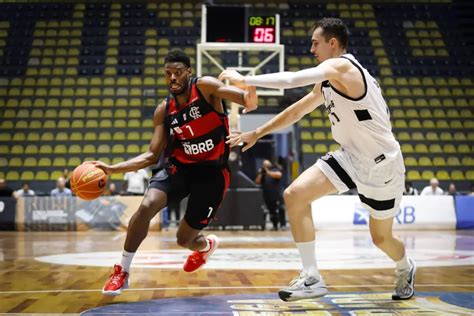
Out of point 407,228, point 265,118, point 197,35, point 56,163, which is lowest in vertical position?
point 407,228

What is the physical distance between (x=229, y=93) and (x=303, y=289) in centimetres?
147

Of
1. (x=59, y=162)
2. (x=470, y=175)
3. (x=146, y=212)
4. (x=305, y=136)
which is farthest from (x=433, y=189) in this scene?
(x=146, y=212)

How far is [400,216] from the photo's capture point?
1356 cm

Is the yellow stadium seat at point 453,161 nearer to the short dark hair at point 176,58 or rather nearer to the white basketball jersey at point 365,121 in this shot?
the white basketball jersey at point 365,121

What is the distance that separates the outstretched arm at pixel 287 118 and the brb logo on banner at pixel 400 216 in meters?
9.54

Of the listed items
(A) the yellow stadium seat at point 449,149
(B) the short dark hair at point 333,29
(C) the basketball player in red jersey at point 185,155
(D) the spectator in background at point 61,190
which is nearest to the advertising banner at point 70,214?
(D) the spectator in background at point 61,190

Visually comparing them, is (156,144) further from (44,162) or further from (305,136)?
(305,136)

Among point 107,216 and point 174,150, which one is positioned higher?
point 174,150

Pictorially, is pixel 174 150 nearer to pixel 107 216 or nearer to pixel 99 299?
pixel 99 299

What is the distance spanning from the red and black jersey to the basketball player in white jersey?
1.30 ft

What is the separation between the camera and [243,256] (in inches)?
301

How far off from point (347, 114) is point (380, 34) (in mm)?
18561

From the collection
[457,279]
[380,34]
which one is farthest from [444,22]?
[457,279]

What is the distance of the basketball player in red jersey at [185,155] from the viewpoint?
4383mm
